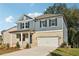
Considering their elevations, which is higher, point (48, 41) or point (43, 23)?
point (43, 23)

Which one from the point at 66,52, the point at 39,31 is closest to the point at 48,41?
the point at 39,31

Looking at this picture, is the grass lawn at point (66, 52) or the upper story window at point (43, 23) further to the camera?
the upper story window at point (43, 23)

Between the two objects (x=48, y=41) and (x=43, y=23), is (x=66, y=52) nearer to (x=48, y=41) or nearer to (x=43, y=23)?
(x=48, y=41)

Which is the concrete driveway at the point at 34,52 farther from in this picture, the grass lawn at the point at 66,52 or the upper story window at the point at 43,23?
the upper story window at the point at 43,23

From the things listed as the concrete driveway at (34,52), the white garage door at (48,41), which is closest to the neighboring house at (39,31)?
the white garage door at (48,41)

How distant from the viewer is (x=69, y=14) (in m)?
8.36

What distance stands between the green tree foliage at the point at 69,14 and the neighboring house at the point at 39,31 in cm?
7

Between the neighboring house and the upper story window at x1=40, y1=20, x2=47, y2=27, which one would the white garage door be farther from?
the upper story window at x1=40, y1=20, x2=47, y2=27

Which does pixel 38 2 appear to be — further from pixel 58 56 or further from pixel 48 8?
pixel 58 56

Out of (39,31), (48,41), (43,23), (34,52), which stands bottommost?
(34,52)

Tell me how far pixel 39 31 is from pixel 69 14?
60 centimetres

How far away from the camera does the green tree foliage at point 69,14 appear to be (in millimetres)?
8281

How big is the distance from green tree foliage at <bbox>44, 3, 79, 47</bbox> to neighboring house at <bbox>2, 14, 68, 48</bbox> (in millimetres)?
69

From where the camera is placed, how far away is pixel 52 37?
8.41 meters
